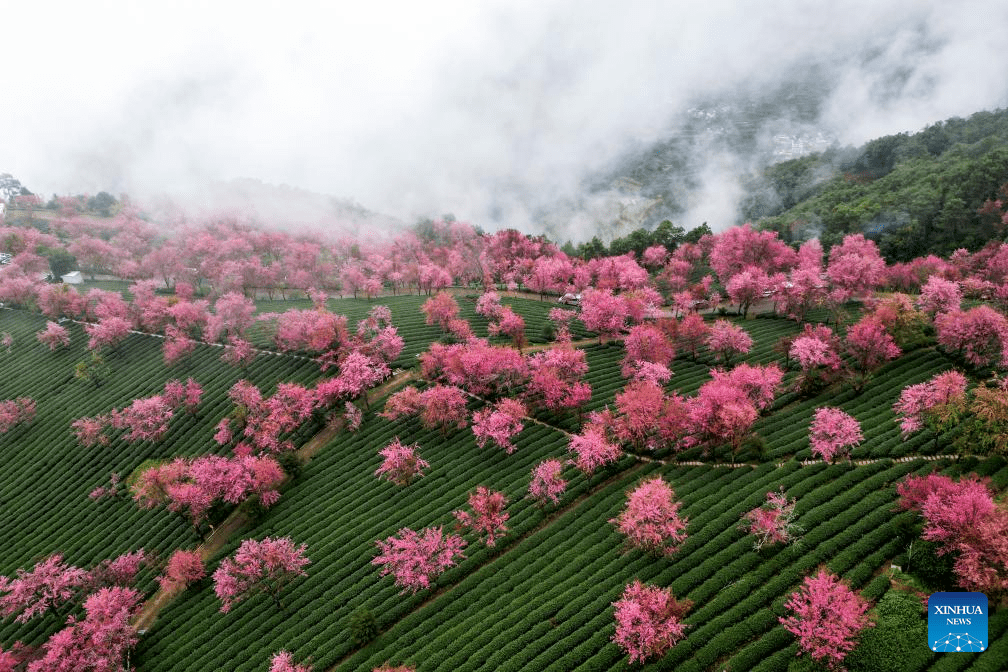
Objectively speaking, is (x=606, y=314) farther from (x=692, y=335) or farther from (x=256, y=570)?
(x=256, y=570)

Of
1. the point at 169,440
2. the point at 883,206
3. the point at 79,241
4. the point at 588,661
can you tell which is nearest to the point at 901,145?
the point at 883,206

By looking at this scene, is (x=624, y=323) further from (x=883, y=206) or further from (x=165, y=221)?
(x=165, y=221)

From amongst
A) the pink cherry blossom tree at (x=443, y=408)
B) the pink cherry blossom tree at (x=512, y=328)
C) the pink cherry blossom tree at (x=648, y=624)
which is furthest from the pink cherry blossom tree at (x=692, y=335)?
the pink cherry blossom tree at (x=648, y=624)

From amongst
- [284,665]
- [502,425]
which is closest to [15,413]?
[284,665]

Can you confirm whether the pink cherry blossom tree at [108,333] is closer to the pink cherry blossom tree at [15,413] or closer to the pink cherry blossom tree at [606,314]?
the pink cherry blossom tree at [15,413]

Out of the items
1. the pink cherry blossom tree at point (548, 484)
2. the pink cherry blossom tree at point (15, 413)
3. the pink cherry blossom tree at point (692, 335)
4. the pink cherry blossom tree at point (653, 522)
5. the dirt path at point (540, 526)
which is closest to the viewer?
the pink cherry blossom tree at point (653, 522)

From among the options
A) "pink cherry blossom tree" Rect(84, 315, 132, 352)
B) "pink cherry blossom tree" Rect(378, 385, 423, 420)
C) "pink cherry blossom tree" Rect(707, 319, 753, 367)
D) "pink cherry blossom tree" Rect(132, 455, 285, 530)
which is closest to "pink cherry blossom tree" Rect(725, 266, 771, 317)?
"pink cherry blossom tree" Rect(707, 319, 753, 367)

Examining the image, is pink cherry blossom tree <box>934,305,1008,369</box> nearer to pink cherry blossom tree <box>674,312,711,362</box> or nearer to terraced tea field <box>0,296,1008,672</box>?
terraced tea field <box>0,296,1008,672</box>
